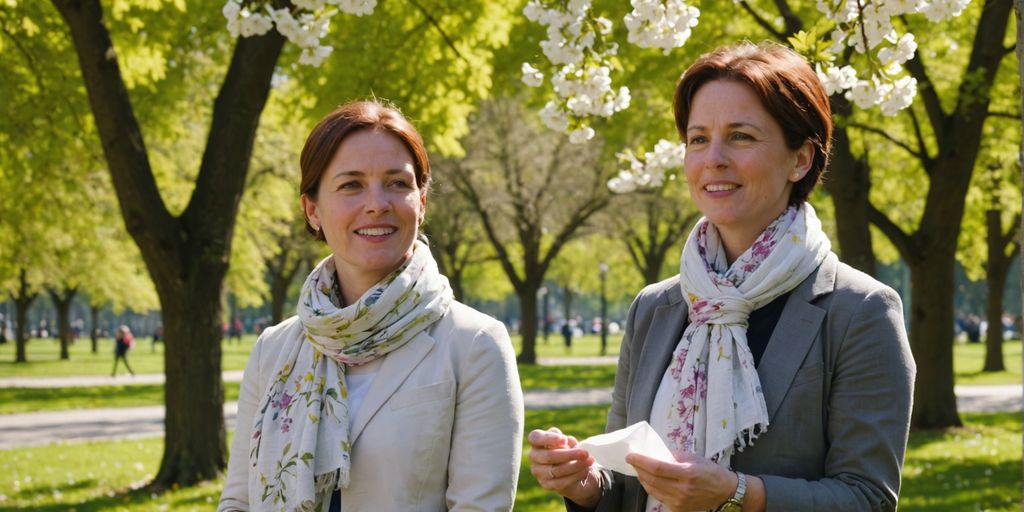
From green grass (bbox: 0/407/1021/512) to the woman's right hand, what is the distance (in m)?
6.61

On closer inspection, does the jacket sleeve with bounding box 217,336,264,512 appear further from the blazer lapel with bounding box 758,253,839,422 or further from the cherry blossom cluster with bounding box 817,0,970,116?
the cherry blossom cluster with bounding box 817,0,970,116

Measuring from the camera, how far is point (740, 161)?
2854 millimetres

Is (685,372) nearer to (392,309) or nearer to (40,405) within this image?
(392,309)

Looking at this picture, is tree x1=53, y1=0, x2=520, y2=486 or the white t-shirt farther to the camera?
tree x1=53, y1=0, x2=520, y2=486

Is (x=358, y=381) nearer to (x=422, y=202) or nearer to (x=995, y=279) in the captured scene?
(x=422, y=202)

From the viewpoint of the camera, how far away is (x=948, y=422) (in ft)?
50.0

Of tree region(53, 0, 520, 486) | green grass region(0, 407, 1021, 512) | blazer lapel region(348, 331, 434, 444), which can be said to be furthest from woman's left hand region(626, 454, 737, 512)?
tree region(53, 0, 520, 486)

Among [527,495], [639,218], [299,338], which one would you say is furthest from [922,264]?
[639,218]

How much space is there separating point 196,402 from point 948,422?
9675 mm

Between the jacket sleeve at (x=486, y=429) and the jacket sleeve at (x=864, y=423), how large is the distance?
0.76m

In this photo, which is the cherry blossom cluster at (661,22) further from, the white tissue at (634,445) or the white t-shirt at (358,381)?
the white tissue at (634,445)

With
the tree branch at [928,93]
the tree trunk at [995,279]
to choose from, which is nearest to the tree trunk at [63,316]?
the tree trunk at [995,279]

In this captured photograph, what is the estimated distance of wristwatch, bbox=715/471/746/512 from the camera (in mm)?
2621

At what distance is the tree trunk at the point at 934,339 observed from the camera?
49.6ft
